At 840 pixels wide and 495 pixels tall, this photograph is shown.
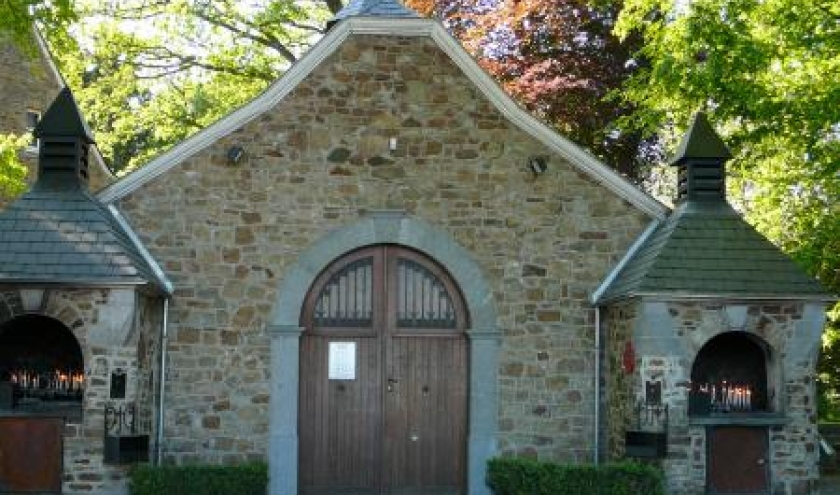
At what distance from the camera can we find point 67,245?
11578 mm

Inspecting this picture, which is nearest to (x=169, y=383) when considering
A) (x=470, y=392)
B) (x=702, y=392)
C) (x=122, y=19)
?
(x=470, y=392)

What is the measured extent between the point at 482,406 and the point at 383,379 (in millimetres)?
1225

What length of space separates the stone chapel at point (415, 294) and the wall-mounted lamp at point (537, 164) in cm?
5

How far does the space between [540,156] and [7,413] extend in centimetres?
683

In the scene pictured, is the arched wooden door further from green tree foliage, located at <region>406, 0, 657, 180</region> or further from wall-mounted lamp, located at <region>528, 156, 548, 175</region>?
green tree foliage, located at <region>406, 0, 657, 180</region>

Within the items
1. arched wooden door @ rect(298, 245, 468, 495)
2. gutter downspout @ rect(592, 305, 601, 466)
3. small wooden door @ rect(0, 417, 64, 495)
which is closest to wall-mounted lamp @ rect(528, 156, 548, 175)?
arched wooden door @ rect(298, 245, 468, 495)

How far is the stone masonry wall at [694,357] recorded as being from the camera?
454 inches

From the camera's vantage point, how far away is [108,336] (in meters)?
11.3

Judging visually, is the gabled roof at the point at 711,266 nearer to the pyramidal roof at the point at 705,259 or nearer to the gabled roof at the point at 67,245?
the pyramidal roof at the point at 705,259

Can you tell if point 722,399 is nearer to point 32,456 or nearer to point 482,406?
point 482,406

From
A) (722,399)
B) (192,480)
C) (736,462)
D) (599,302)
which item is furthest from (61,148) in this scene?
(736,462)

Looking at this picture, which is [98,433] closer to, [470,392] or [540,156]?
[470,392]

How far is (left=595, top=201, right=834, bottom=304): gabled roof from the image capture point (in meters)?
11.7

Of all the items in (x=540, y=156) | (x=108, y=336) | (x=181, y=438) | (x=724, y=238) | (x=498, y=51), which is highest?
(x=498, y=51)
